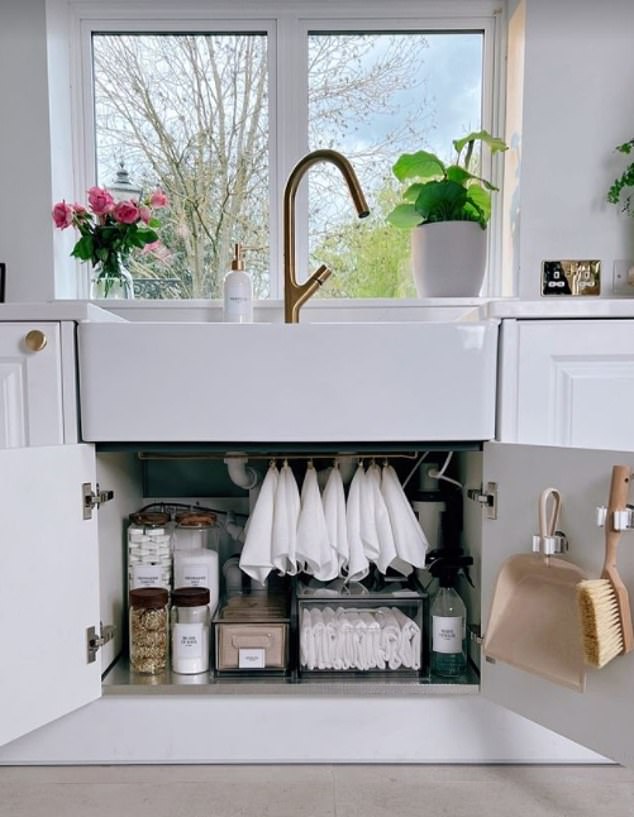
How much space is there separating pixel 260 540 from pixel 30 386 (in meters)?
0.45

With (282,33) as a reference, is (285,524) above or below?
below

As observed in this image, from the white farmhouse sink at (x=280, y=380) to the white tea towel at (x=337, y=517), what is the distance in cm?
15

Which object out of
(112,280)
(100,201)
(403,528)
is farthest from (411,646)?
(100,201)

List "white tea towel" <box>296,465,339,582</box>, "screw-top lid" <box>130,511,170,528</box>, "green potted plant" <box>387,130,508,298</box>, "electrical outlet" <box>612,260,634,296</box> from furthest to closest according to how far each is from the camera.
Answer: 1. "electrical outlet" <box>612,260,634,296</box>
2. "green potted plant" <box>387,130,508,298</box>
3. "screw-top lid" <box>130,511,170,528</box>
4. "white tea towel" <box>296,465,339,582</box>

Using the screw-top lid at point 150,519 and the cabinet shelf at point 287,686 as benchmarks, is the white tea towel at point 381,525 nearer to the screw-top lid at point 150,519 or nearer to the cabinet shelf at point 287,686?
the cabinet shelf at point 287,686

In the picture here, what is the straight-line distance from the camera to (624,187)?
125 centimetres

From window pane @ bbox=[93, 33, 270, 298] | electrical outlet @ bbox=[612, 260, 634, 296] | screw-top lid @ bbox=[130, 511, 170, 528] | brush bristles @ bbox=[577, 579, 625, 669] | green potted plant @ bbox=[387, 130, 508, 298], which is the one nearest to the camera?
brush bristles @ bbox=[577, 579, 625, 669]

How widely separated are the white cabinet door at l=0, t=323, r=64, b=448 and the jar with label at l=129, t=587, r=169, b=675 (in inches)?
12.8

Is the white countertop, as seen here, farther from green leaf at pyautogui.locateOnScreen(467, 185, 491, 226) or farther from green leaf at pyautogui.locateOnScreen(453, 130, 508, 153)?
green leaf at pyautogui.locateOnScreen(453, 130, 508, 153)

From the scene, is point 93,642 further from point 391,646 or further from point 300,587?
point 391,646

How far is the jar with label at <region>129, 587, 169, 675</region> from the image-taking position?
98 centimetres

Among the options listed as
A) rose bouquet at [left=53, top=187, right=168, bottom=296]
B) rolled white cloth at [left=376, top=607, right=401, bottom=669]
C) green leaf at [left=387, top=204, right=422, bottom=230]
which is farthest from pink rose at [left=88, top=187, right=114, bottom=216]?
rolled white cloth at [left=376, top=607, right=401, bottom=669]

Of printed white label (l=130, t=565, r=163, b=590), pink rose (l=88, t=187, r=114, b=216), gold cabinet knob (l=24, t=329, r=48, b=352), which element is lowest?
printed white label (l=130, t=565, r=163, b=590)

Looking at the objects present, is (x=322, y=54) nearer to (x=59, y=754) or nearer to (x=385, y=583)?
(x=385, y=583)
